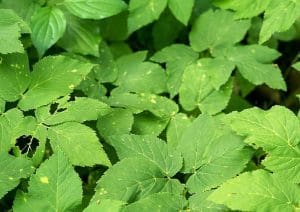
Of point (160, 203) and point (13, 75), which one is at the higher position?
point (13, 75)

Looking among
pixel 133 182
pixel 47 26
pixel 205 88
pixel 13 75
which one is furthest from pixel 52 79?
pixel 205 88

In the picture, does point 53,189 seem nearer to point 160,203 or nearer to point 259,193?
point 160,203

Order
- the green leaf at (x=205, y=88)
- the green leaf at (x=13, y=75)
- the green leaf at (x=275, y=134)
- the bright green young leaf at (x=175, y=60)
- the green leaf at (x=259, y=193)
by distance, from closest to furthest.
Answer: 1. the green leaf at (x=259, y=193)
2. the green leaf at (x=275, y=134)
3. the green leaf at (x=13, y=75)
4. the green leaf at (x=205, y=88)
5. the bright green young leaf at (x=175, y=60)

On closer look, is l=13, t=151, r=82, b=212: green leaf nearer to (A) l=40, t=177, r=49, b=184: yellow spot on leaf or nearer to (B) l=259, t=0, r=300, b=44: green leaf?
(A) l=40, t=177, r=49, b=184: yellow spot on leaf

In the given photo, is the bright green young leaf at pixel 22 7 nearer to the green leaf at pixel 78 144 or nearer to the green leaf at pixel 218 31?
the green leaf at pixel 78 144

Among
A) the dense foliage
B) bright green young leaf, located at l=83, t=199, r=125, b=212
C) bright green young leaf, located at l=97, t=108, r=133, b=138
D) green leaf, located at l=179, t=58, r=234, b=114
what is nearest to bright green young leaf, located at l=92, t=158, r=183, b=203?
the dense foliage

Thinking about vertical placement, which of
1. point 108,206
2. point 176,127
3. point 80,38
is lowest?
point 176,127

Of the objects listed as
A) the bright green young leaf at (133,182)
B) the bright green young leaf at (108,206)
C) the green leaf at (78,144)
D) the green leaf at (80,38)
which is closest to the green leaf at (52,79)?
the green leaf at (78,144)
